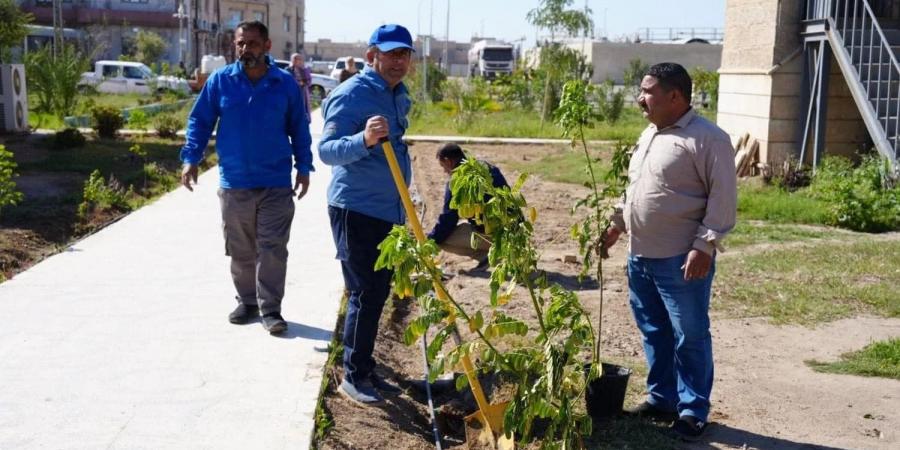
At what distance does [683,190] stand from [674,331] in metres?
0.71

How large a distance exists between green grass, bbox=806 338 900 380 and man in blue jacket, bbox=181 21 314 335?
3.35 meters

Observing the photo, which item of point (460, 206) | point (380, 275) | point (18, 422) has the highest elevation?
point (460, 206)

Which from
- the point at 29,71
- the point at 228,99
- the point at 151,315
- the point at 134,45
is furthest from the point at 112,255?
the point at 134,45

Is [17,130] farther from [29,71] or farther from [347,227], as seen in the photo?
[347,227]

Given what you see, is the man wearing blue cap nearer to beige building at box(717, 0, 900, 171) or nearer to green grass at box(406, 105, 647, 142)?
beige building at box(717, 0, 900, 171)

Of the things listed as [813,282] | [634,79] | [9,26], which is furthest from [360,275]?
[634,79]

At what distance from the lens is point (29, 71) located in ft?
80.0

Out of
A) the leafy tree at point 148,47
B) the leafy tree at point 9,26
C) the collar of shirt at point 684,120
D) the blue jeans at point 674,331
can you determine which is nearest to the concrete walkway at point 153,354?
the blue jeans at point 674,331

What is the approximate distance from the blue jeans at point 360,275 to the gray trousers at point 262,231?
1.16 meters

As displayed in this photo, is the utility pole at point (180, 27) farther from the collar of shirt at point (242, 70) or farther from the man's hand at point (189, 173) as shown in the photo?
the collar of shirt at point (242, 70)

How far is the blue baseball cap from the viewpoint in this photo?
16.8 ft

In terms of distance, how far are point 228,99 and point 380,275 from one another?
5.66ft

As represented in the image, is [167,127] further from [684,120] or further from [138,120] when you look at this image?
[684,120]

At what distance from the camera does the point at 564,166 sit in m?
17.8
